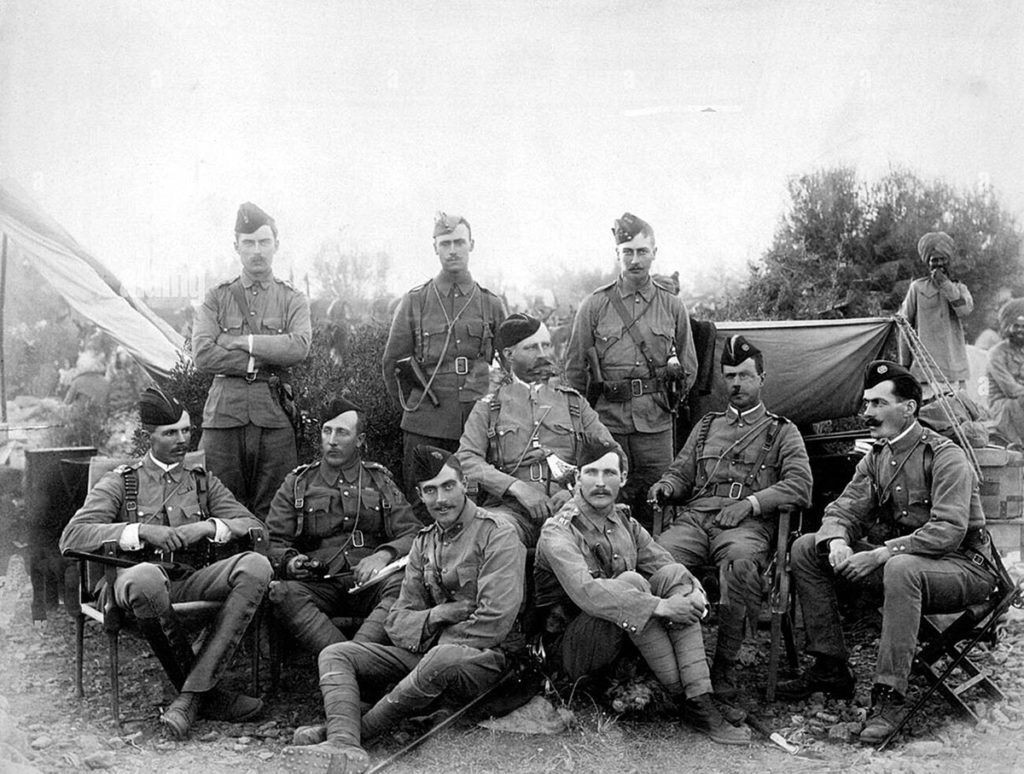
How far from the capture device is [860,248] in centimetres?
1356

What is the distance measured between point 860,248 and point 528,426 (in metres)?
9.73

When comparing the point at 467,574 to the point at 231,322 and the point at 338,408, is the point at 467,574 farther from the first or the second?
the point at 231,322

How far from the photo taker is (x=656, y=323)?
19.2 ft

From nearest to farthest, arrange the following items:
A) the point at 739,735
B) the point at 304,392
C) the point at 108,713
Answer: the point at 739,735 < the point at 108,713 < the point at 304,392

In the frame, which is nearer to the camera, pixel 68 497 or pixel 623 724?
pixel 623 724

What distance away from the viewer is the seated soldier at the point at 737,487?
4.83 metres

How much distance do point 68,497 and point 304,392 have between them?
5.10ft

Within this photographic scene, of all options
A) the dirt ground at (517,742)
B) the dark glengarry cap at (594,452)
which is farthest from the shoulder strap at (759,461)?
the dirt ground at (517,742)

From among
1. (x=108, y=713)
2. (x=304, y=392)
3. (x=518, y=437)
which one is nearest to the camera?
(x=108, y=713)

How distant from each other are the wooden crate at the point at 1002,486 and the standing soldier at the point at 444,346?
9.25ft

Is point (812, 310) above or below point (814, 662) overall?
above

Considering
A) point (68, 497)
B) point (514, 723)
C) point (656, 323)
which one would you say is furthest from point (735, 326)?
point (68, 497)

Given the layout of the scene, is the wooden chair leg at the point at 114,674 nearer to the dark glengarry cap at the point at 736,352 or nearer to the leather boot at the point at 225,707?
the leather boot at the point at 225,707

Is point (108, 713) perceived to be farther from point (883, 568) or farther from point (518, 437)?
point (883, 568)
